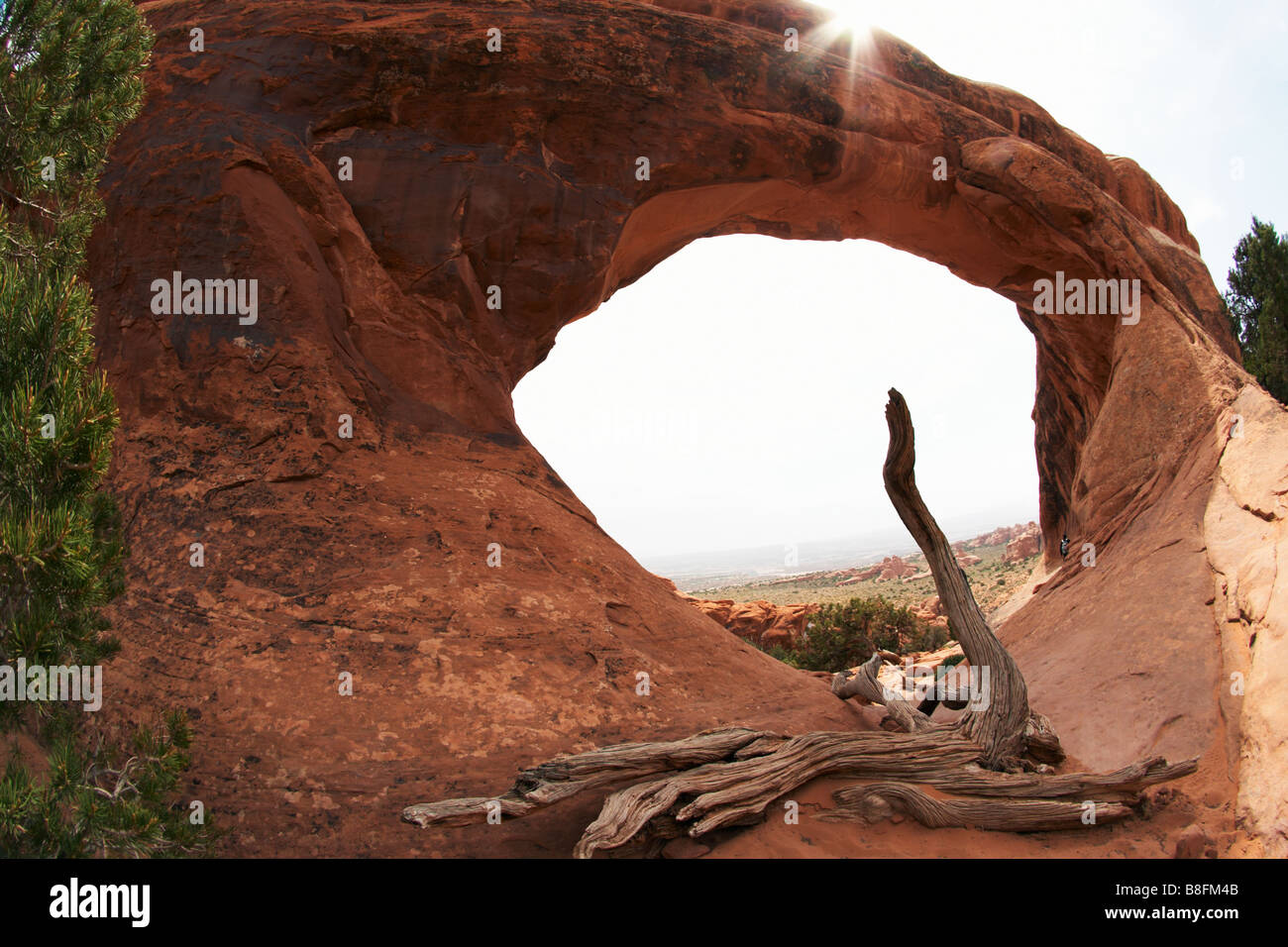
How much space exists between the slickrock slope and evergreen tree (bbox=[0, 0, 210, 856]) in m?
1.06

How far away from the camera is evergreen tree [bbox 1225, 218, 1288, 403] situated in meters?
17.0

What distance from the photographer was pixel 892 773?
572cm

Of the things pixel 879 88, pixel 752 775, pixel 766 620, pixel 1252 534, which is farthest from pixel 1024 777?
pixel 766 620

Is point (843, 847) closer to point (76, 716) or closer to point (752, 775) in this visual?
point (752, 775)

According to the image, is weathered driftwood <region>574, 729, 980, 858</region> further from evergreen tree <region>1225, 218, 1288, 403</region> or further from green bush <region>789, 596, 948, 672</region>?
evergreen tree <region>1225, 218, 1288, 403</region>

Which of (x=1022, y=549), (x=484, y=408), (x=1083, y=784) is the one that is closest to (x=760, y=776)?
(x=1083, y=784)

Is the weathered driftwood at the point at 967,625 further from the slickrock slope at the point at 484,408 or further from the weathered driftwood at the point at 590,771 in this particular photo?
the weathered driftwood at the point at 590,771

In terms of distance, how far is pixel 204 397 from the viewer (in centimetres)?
680

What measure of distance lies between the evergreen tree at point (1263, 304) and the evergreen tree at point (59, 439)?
809 inches

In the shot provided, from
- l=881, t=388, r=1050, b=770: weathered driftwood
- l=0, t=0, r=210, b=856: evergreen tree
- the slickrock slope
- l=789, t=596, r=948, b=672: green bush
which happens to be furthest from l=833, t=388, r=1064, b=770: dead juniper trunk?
l=789, t=596, r=948, b=672: green bush

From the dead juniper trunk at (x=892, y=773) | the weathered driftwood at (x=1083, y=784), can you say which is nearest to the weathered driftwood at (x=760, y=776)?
the dead juniper trunk at (x=892, y=773)

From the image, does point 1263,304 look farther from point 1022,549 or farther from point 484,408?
point 1022,549

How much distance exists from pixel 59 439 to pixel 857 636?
608 inches

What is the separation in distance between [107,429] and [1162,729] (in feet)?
25.2
